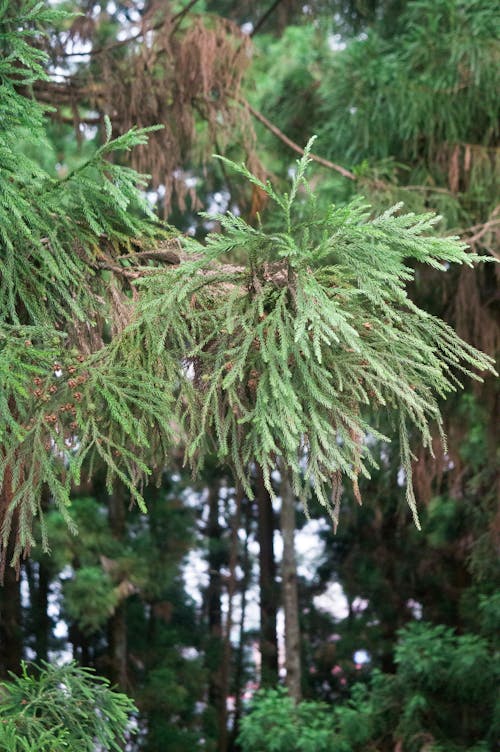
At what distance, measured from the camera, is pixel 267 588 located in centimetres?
1143

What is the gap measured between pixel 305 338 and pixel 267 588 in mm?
10213

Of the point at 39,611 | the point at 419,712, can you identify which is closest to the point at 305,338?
the point at 419,712

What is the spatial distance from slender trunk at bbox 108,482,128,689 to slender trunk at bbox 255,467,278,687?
185 cm

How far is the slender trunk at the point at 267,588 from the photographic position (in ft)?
35.4

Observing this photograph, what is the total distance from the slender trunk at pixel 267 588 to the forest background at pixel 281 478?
4 centimetres

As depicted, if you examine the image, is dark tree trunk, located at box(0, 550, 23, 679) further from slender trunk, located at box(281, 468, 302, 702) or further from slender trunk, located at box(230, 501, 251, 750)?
slender trunk, located at box(230, 501, 251, 750)

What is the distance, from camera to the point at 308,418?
5.37 ft

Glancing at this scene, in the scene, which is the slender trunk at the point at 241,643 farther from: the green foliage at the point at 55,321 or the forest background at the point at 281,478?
the green foliage at the point at 55,321

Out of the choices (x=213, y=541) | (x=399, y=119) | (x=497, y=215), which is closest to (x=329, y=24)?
(x=399, y=119)

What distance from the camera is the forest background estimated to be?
3.43m

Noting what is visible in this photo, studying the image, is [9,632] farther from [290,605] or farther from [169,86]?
[169,86]

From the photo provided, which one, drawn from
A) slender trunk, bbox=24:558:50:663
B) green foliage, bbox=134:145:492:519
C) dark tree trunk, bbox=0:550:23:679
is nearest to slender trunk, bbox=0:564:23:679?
dark tree trunk, bbox=0:550:23:679

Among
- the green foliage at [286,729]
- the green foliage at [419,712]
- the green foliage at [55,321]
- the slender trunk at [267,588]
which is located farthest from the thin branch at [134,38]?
the slender trunk at [267,588]

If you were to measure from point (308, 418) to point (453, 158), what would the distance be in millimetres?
2524
